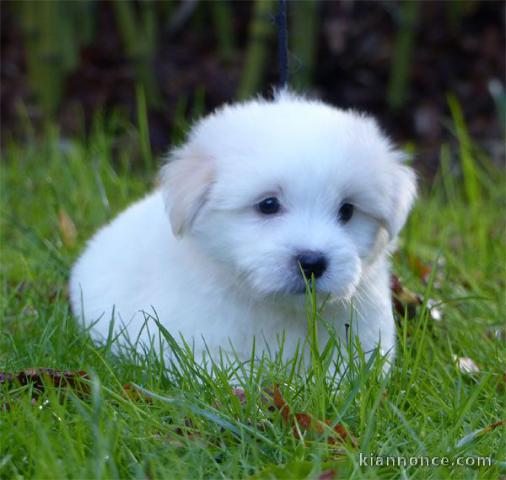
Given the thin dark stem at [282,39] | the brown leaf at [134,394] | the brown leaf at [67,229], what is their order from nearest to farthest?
the brown leaf at [134,394]
the thin dark stem at [282,39]
the brown leaf at [67,229]

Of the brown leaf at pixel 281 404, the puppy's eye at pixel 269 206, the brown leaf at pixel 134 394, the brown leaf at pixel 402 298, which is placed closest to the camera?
the brown leaf at pixel 281 404

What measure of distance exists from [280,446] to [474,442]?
0.56 m

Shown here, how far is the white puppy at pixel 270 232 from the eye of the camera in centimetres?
311

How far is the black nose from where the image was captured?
10.00 ft

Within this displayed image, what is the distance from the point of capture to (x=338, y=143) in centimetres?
318

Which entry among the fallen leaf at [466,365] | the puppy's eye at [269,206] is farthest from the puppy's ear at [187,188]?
the fallen leaf at [466,365]

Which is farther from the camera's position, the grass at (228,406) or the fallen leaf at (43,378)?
the fallen leaf at (43,378)

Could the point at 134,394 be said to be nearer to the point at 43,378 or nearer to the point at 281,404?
the point at 43,378

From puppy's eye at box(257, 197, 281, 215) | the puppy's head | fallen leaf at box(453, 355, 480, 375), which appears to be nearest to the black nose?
the puppy's head

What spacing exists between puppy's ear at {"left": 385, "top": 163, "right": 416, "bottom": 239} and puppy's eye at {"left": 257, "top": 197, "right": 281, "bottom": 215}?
0.41m

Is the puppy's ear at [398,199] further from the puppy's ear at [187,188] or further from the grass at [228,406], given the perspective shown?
the puppy's ear at [187,188]

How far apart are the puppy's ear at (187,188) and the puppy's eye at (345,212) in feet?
1.44

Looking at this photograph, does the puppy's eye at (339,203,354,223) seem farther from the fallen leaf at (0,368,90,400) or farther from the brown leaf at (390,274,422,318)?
the fallen leaf at (0,368,90,400)

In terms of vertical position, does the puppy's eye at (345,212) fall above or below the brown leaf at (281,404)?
above
